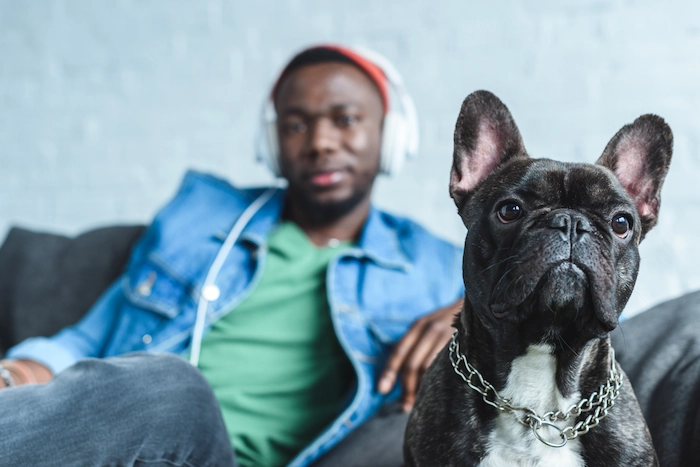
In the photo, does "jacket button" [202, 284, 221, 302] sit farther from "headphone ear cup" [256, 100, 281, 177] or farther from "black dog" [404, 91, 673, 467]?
"black dog" [404, 91, 673, 467]

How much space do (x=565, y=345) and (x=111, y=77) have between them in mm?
2410

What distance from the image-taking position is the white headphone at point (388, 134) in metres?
1.88

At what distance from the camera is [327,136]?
5.94 feet

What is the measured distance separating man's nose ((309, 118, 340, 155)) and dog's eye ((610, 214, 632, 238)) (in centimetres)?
97

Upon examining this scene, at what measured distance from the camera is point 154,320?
170 cm

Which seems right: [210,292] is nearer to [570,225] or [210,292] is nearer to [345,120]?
[345,120]

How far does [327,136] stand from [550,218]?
100cm

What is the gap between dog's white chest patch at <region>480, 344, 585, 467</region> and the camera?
96cm

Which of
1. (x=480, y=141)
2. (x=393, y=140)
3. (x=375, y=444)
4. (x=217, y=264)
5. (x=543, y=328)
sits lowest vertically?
(x=375, y=444)

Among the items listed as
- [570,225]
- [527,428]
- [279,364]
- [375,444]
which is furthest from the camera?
[279,364]

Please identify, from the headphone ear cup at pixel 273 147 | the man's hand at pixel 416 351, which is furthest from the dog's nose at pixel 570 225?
the headphone ear cup at pixel 273 147

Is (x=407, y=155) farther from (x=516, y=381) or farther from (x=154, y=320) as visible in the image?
(x=516, y=381)

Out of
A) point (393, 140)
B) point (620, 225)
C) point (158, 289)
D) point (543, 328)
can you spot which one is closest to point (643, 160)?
point (620, 225)

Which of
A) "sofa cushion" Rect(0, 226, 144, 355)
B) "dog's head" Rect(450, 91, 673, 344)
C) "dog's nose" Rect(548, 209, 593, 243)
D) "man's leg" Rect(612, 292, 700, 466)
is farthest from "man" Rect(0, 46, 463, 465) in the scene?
"dog's nose" Rect(548, 209, 593, 243)
